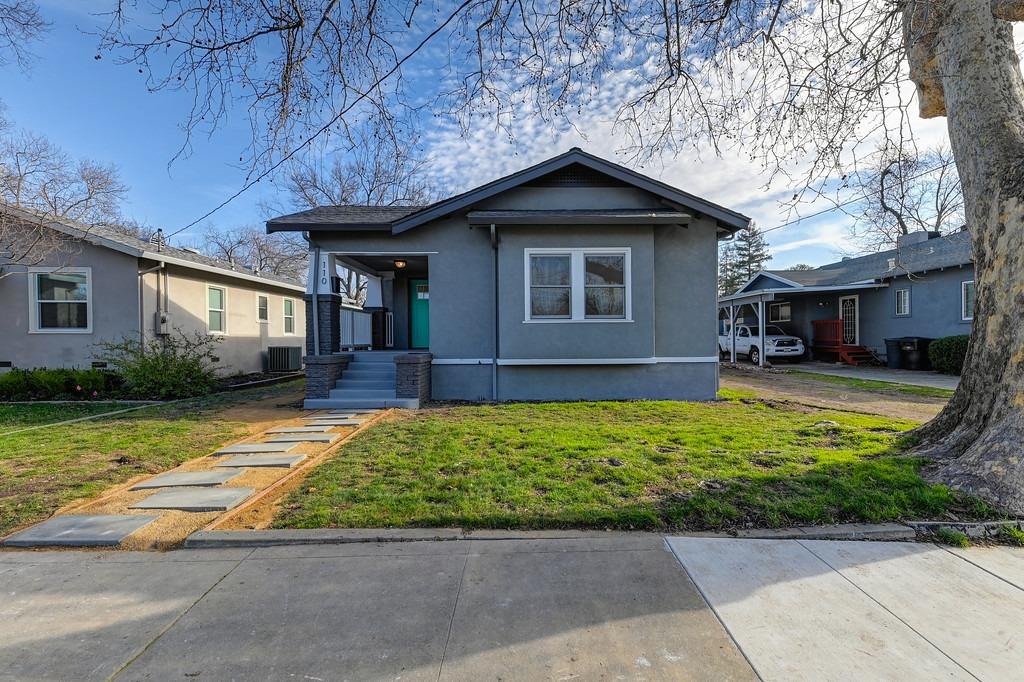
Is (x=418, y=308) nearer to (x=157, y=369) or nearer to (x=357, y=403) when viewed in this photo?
(x=357, y=403)

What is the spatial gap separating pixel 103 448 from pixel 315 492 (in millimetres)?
3713

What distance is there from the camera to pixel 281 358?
15953 mm

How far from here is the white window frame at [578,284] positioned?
30.0 feet

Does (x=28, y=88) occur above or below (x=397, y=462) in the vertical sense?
above

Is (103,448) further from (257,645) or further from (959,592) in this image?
(959,592)

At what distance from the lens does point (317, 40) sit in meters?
4.37

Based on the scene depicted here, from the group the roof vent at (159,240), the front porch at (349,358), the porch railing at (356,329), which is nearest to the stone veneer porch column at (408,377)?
the front porch at (349,358)

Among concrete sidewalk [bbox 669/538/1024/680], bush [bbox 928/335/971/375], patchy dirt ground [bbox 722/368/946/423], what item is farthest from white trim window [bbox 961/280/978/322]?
concrete sidewalk [bbox 669/538/1024/680]

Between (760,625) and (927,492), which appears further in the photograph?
(927,492)

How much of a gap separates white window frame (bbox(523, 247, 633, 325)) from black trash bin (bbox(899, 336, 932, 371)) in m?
13.7

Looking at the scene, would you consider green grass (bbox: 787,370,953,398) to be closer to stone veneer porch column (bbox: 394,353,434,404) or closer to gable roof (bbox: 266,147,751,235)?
gable roof (bbox: 266,147,751,235)

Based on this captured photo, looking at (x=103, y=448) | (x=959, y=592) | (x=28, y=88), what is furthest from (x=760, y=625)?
(x=28, y=88)

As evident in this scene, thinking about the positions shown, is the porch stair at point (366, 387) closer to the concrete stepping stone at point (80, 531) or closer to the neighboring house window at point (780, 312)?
the concrete stepping stone at point (80, 531)

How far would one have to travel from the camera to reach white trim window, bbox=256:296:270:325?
15935mm
